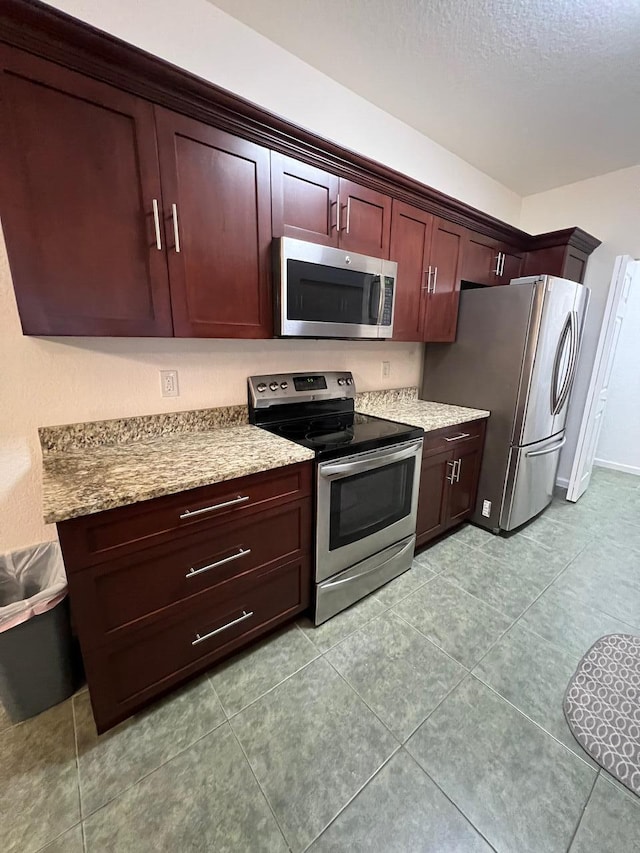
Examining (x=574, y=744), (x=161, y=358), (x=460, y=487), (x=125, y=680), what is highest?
(x=161, y=358)

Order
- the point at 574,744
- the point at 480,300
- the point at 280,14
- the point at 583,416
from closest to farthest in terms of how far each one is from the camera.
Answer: the point at 574,744, the point at 280,14, the point at 480,300, the point at 583,416

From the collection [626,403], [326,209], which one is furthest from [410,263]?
[626,403]

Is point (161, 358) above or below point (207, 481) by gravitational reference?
above

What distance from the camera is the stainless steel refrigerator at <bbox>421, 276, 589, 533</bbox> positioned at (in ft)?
7.03

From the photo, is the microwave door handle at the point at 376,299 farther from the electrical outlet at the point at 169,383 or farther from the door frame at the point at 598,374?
the door frame at the point at 598,374

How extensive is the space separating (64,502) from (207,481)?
0.40 m

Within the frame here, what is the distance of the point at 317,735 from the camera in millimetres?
1237

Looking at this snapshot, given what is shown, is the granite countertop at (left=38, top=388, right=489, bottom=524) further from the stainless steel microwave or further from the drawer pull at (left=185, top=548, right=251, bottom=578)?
the stainless steel microwave

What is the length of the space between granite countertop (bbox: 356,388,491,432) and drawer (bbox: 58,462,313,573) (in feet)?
3.19

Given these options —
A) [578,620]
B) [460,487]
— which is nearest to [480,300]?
[460,487]

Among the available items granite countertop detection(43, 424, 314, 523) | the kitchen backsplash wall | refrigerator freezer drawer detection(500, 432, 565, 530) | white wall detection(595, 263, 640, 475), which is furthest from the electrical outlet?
white wall detection(595, 263, 640, 475)

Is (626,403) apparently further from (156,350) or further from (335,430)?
(156,350)

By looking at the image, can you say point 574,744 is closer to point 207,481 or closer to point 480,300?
point 207,481

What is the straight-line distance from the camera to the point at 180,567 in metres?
1.24
